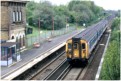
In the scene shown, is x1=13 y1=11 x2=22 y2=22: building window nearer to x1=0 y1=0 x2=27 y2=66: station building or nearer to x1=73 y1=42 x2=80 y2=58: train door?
x1=0 y1=0 x2=27 y2=66: station building

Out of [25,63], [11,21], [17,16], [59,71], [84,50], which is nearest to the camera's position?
[59,71]

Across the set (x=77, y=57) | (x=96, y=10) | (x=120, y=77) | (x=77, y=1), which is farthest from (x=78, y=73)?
(x=96, y=10)

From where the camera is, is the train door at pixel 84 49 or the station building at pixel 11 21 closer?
the train door at pixel 84 49

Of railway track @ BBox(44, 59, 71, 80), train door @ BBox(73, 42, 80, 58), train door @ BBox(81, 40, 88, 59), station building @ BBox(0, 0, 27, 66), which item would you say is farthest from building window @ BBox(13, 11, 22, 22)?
train door @ BBox(81, 40, 88, 59)

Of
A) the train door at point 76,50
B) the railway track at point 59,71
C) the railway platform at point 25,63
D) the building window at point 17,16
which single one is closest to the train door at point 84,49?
the train door at point 76,50

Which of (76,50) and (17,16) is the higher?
(17,16)

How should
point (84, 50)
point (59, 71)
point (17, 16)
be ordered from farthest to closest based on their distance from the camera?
point (17, 16), point (84, 50), point (59, 71)

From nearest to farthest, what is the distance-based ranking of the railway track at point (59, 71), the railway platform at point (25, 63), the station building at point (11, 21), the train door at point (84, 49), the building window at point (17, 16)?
1. the railway platform at point (25, 63)
2. the railway track at point (59, 71)
3. the train door at point (84, 49)
4. the station building at point (11, 21)
5. the building window at point (17, 16)

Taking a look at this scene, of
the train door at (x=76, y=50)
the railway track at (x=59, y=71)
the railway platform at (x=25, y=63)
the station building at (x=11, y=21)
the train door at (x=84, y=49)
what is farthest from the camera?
the station building at (x=11, y=21)

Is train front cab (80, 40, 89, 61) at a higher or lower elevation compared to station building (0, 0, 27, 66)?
lower

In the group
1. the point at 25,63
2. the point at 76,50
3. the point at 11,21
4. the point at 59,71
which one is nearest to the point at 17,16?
the point at 11,21

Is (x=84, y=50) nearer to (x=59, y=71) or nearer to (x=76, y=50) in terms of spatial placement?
(x=76, y=50)

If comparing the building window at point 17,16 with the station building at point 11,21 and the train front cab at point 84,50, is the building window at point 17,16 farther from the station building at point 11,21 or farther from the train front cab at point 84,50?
the train front cab at point 84,50

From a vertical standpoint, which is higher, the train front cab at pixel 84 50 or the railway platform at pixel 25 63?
the train front cab at pixel 84 50
